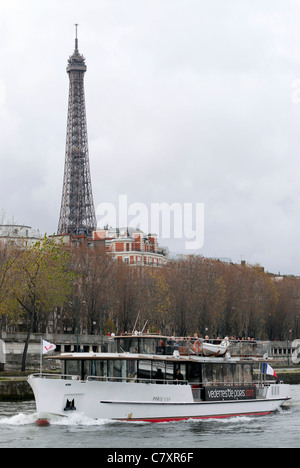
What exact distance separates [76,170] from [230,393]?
131577 mm

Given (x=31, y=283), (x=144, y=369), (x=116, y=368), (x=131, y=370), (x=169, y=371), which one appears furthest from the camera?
(x=31, y=283)

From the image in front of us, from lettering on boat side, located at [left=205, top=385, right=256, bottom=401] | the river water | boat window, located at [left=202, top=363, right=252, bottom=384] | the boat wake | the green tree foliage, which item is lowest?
the river water

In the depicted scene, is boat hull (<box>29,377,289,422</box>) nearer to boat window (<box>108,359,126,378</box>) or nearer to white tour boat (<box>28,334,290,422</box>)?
white tour boat (<box>28,334,290,422</box>)

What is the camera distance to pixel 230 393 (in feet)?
138

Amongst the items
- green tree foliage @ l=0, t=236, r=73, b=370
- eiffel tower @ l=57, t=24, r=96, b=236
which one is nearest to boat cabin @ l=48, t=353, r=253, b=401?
green tree foliage @ l=0, t=236, r=73, b=370

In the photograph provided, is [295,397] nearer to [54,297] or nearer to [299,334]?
[54,297]

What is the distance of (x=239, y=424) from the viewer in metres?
39.3

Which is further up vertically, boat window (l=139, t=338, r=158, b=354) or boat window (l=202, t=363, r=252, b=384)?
boat window (l=139, t=338, r=158, b=354)

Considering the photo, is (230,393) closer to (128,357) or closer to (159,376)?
(159,376)

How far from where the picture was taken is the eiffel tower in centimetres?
→ 16662

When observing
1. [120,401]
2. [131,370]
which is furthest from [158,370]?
[120,401]

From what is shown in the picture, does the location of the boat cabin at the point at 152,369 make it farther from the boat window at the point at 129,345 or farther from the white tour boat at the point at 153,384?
the boat window at the point at 129,345

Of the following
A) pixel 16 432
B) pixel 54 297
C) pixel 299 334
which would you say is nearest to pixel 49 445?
pixel 16 432

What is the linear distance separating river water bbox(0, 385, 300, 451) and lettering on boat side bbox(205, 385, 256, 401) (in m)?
1.30
